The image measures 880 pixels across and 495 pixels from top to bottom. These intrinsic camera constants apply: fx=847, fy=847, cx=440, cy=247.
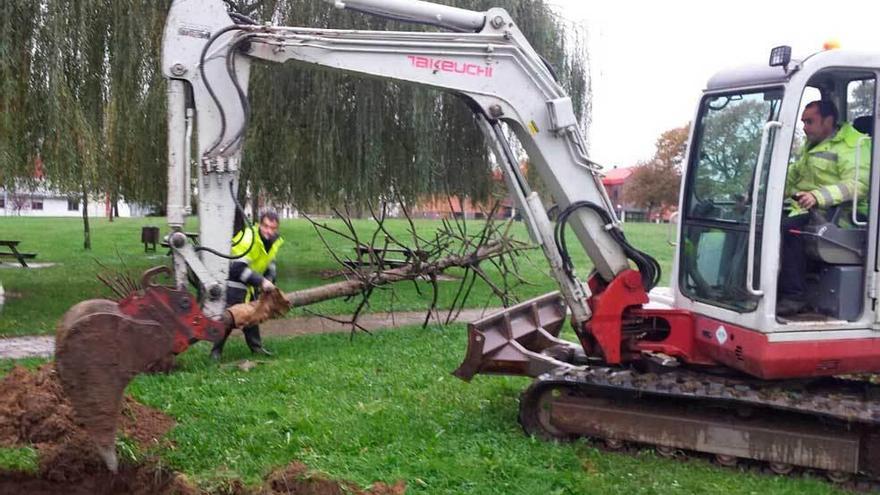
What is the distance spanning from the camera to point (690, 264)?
19.7 ft

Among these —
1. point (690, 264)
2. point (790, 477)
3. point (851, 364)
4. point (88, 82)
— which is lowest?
point (790, 477)

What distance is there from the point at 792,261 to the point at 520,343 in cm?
259

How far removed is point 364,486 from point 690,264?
2732 mm

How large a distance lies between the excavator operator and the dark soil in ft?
9.32

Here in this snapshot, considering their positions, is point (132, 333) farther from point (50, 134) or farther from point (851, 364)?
point (50, 134)

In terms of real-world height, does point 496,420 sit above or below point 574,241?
below

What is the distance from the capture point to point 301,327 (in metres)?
11.6

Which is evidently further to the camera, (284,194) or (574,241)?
(284,194)

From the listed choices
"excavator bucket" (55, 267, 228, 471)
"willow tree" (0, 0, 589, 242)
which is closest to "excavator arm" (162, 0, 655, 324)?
"excavator bucket" (55, 267, 228, 471)

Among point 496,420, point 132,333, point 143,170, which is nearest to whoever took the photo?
point 132,333

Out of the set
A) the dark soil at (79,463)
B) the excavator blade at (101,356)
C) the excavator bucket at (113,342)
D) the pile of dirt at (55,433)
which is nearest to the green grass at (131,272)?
the dark soil at (79,463)

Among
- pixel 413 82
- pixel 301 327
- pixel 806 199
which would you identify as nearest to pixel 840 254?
pixel 806 199

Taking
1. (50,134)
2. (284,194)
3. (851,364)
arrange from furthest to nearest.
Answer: (284,194) < (50,134) < (851,364)

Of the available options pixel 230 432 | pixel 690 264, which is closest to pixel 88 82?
pixel 230 432
